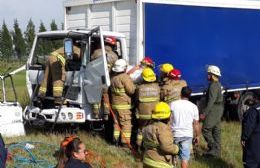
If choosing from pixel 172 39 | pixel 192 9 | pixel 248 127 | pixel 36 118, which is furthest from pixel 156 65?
pixel 248 127

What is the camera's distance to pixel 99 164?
826cm

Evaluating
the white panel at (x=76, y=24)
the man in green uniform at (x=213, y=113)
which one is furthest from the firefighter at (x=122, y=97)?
the white panel at (x=76, y=24)

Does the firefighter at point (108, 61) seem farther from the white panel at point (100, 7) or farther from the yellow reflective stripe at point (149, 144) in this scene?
the yellow reflective stripe at point (149, 144)

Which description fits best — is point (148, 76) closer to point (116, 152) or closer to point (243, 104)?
point (116, 152)

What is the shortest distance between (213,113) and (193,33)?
9.44 ft

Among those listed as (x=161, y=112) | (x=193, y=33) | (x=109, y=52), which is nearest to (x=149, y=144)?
(x=161, y=112)

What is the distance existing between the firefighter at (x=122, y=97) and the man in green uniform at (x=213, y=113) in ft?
4.36

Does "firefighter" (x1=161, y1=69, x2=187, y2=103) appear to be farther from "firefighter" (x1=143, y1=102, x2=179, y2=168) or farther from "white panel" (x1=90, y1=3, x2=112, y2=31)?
"white panel" (x1=90, y1=3, x2=112, y2=31)

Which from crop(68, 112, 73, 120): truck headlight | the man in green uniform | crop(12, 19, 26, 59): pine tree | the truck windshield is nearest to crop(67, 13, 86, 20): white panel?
the truck windshield

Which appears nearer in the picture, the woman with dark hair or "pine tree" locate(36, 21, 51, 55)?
the woman with dark hair

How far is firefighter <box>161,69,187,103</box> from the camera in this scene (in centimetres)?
868

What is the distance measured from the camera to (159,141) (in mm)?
6160

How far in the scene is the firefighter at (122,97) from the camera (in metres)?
8.99

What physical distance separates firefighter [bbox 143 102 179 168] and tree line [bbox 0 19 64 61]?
59.9 m
